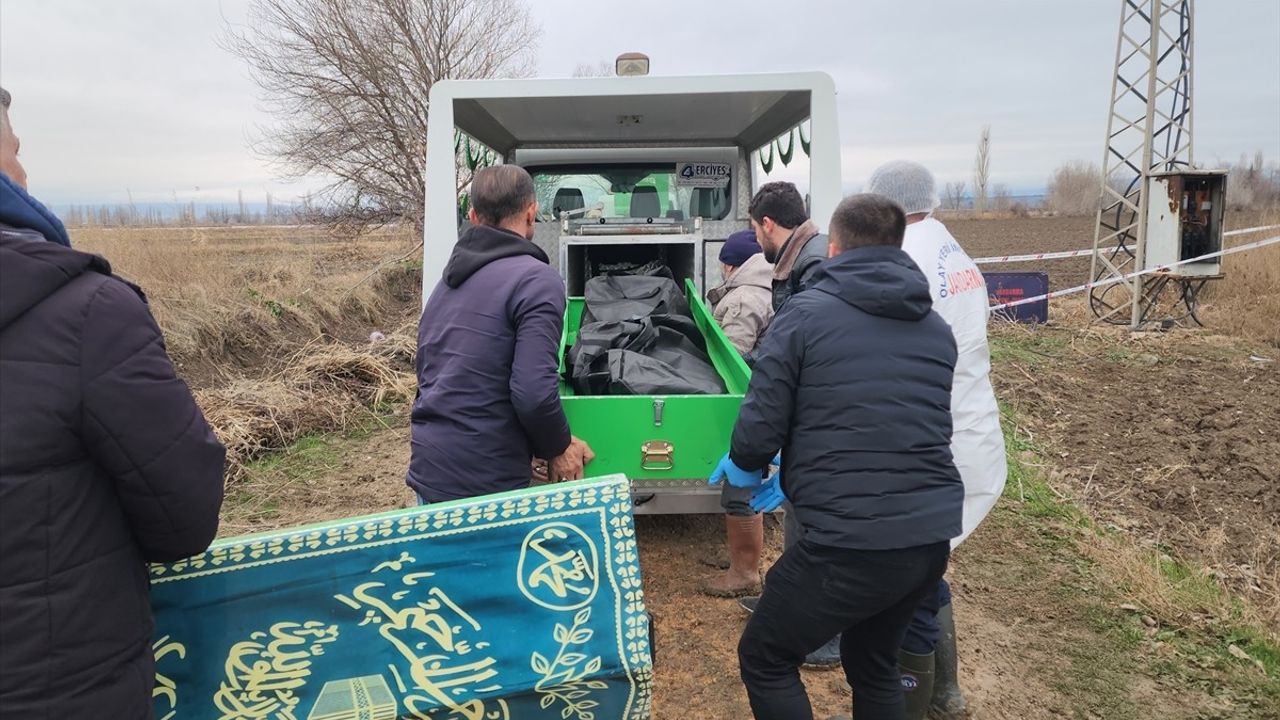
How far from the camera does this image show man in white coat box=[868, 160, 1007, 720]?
2592mm

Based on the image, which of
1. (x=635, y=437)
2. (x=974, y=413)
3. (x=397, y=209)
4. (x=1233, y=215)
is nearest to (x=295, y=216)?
(x=397, y=209)

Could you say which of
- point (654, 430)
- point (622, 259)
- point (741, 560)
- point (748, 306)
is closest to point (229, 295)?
point (622, 259)

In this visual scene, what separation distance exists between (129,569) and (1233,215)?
3207cm

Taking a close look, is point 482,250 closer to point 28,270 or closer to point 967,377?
point 28,270

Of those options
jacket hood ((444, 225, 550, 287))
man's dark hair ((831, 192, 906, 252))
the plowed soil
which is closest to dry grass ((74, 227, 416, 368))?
the plowed soil

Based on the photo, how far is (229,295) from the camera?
9523mm

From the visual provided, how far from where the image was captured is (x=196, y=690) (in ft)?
5.73

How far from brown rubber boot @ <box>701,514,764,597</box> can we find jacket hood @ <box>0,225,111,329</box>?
9.24ft

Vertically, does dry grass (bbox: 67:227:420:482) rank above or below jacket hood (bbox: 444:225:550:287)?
below

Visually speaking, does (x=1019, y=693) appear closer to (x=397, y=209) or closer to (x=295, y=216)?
(x=397, y=209)

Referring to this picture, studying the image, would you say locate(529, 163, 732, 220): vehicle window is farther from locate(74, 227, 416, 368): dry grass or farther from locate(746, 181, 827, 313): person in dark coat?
locate(74, 227, 416, 368): dry grass

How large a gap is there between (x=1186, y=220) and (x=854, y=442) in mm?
12145

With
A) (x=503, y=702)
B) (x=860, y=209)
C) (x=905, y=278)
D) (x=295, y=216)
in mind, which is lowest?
(x=503, y=702)

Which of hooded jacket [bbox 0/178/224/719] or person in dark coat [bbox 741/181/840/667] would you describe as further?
person in dark coat [bbox 741/181/840/667]
